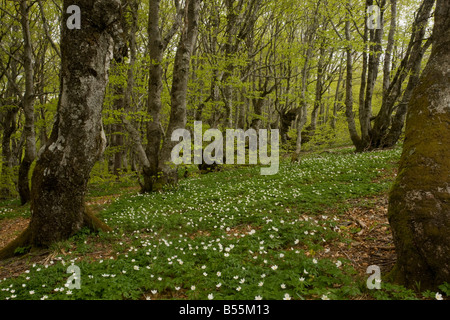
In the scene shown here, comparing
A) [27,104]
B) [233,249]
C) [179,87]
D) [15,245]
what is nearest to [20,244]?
[15,245]

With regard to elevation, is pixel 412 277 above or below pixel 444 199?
below

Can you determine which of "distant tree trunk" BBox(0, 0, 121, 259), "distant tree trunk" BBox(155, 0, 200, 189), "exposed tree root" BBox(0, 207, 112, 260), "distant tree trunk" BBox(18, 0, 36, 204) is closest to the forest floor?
"exposed tree root" BBox(0, 207, 112, 260)

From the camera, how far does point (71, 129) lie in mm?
5930

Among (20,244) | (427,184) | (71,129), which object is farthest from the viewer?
(20,244)

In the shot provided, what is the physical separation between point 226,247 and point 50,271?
359cm

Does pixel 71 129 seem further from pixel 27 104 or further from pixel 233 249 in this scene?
pixel 27 104

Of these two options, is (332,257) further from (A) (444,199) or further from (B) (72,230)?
(B) (72,230)

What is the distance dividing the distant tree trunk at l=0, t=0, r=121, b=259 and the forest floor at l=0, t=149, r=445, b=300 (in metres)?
0.68

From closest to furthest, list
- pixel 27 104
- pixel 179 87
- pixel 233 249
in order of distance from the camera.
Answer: pixel 233 249 < pixel 179 87 < pixel 27 104

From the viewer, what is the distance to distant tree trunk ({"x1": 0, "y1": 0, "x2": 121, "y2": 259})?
5879 millimetres

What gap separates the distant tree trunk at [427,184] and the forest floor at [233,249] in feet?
1.53

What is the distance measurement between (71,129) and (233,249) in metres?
4.96
